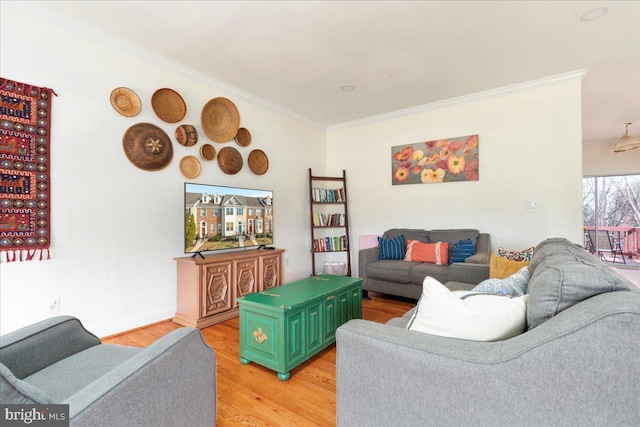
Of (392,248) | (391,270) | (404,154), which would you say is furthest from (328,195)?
(391,270)

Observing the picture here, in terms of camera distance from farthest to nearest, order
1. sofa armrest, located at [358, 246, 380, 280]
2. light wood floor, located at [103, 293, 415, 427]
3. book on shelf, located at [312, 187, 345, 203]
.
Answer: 1. book on shelf, located at [312, 187, 345, 203]
2. sofa armrest, located at [358, 246, 380, 280]
3. light wood floor, located at [103, 293, 415, 427]

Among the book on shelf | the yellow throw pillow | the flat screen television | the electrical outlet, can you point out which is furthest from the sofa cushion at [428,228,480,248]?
the electrical outlet

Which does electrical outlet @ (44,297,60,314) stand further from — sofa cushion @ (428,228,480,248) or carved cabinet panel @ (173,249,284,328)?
sofa cushion @ (428,228,480,248)

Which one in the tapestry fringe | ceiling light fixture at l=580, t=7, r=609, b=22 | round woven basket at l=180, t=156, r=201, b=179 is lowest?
the tapestry fringe

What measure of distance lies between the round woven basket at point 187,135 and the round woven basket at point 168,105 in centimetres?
10

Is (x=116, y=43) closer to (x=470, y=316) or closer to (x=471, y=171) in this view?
(x=470, y=316)

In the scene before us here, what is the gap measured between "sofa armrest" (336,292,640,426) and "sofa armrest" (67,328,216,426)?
612 millimetres

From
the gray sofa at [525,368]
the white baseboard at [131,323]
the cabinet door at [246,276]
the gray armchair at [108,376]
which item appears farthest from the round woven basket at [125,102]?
the gray sofa at [525,368]

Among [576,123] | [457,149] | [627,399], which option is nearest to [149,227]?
[627,399]

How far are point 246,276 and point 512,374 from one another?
2796 mm

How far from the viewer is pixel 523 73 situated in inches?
127

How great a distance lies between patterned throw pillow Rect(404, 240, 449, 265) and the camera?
3.57 metres

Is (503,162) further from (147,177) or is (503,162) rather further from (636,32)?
(147,177)

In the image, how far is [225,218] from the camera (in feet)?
10.8
